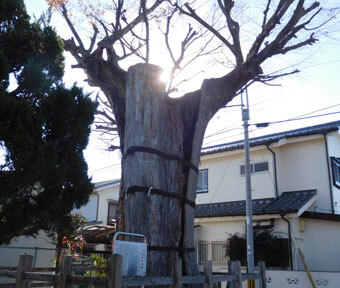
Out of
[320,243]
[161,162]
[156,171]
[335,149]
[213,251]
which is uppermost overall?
[335,149]

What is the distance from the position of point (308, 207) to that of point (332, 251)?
5.73 feet

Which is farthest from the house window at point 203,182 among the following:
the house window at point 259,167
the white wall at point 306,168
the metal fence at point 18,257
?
the metal fence at point 18,257

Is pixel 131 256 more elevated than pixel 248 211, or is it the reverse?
pixel 248 211

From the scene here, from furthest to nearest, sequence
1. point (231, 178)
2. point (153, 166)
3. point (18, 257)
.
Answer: point (231, 178)
point (18, 257)
point (153, 166)

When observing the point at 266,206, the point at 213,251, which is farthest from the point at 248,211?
the point at 213,251

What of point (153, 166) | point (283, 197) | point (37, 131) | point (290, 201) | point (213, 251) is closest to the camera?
point (153, 166)

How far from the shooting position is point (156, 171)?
5648 mm

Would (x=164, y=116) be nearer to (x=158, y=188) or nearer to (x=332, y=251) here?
(x=158, y=188)

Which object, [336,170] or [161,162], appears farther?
[336,170]

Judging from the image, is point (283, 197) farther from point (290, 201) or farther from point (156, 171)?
point (156, 171)

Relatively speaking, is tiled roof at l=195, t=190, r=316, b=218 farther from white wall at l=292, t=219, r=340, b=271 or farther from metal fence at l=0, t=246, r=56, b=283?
metal fence at l=0, t=246, r=56, b=283

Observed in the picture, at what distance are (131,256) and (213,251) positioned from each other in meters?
12.2

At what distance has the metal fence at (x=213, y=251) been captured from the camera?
15.5m

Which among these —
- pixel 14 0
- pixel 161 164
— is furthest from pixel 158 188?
pixel 14 0
